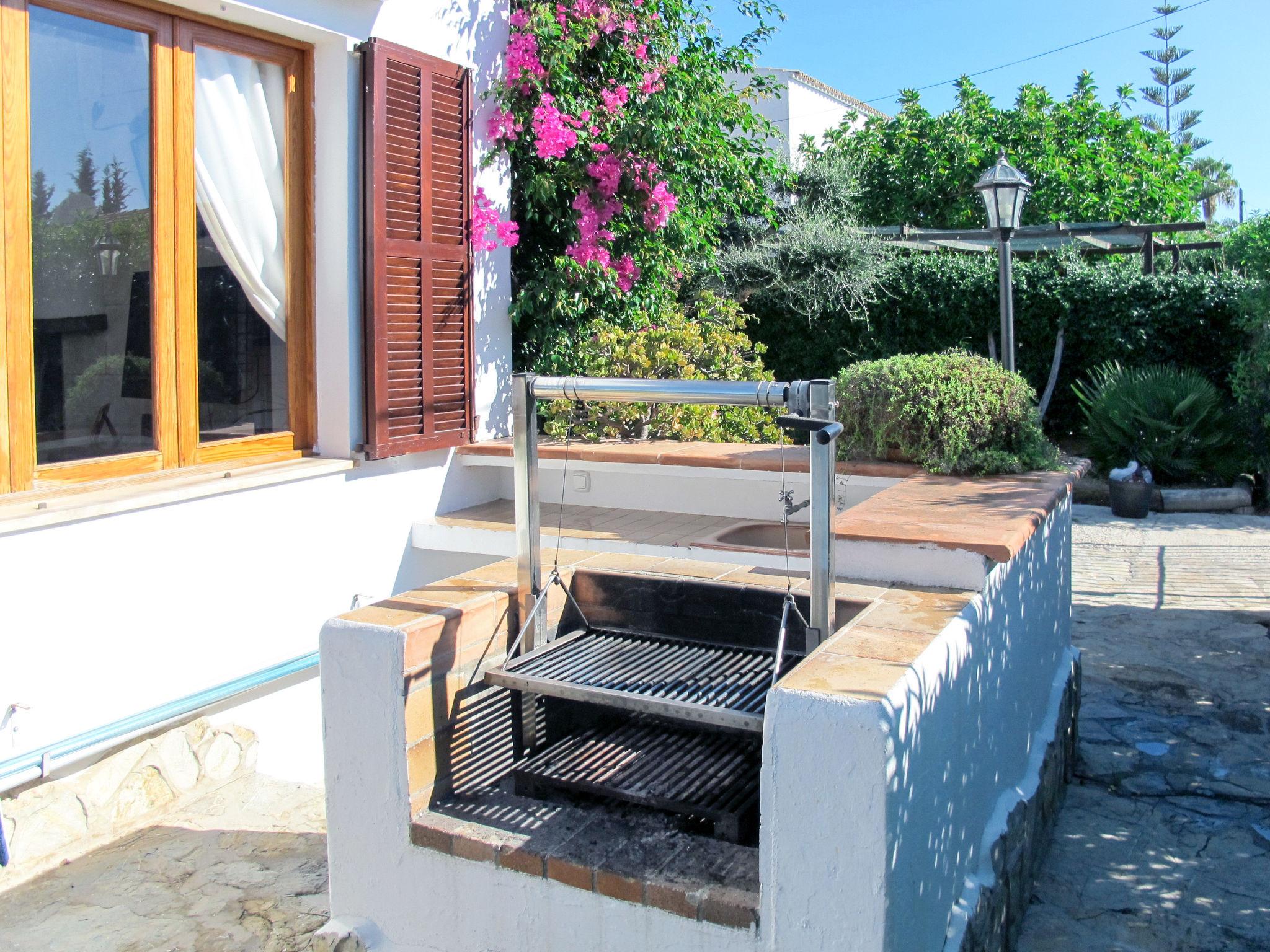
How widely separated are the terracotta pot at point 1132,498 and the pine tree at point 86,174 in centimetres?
939

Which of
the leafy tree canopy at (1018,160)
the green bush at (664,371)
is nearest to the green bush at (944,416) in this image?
the green bush at (664,371)

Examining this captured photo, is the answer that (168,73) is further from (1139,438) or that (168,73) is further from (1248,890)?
(1139,438)

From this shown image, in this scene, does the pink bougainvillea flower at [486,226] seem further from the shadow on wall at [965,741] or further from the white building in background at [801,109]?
the white building in background at [801,109]

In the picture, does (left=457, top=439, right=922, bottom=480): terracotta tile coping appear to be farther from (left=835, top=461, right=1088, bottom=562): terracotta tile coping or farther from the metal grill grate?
the metal grill grate

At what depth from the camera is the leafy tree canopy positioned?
20.2m

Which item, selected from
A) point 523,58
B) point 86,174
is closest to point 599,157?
point 523,58

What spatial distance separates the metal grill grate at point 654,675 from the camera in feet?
8.38

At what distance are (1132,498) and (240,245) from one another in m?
8.77

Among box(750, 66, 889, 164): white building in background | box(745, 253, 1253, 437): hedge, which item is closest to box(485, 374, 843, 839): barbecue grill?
box(745, 253, 1253, 437): hedge

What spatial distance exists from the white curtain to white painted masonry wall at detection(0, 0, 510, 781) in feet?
0.59

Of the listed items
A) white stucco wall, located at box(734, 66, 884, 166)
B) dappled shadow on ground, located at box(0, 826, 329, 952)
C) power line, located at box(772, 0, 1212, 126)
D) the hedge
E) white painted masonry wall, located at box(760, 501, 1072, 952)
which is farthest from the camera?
white stucco wall, located at box(734, 66, 884, 166)

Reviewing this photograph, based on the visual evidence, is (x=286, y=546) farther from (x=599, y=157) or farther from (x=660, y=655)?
(x=599, y=157)

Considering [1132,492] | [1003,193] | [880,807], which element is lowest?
[1132,492]

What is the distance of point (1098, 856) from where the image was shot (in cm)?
407
